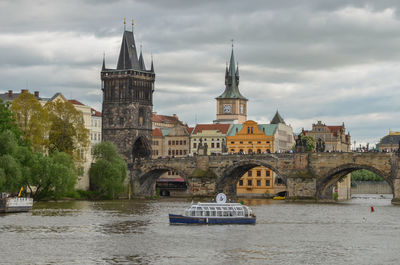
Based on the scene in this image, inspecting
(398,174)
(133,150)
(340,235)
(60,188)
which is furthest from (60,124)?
(340,235)

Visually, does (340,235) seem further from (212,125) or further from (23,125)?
(212,125)

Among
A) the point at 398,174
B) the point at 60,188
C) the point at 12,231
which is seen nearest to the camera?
the point at 12,231

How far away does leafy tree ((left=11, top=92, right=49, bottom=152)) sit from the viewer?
111m

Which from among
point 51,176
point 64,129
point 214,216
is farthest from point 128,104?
point 214,216

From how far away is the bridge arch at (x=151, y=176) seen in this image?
137500 millimetres

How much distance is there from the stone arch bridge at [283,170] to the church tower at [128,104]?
7766mm

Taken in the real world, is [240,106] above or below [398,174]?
above

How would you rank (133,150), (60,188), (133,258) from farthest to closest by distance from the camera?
(133,150) < (60,188) < (133,258)

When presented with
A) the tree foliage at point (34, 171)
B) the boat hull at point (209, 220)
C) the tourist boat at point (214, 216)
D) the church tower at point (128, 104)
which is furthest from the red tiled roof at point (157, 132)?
the boat hull at point (209, 220)

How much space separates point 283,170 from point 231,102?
6713 cm

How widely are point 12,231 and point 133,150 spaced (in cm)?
8003

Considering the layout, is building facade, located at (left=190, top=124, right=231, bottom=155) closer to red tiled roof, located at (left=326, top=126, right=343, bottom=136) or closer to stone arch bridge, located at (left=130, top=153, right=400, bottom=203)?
red tiled roof, located at (left=326, top=126, right=343, bottom=136)

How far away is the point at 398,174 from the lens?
379 ft

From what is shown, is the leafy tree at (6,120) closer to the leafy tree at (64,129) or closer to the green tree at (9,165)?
the green tree at (9,165)
